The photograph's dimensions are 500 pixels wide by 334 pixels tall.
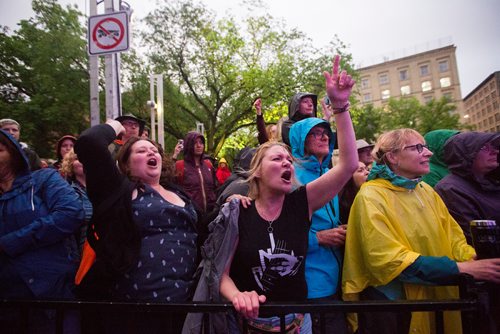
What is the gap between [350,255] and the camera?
206 centimetres

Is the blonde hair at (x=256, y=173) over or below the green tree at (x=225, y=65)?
below

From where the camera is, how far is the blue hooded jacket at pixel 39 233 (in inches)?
75.6

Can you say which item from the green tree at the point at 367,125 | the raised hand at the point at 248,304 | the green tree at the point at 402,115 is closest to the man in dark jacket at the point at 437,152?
the raised hand at the point at 248,304

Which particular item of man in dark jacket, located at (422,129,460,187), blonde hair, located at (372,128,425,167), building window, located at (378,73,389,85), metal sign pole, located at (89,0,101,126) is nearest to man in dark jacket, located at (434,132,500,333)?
man in dark jacket, located at (422,129,460,187)

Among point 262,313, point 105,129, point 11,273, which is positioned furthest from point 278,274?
point 11,273

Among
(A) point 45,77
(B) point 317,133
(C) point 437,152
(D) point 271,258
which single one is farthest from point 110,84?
(A) point 45,77

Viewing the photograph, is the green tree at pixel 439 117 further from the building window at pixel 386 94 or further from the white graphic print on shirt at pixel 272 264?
the building window at pixel 386 94

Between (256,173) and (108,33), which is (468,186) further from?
(108,33)

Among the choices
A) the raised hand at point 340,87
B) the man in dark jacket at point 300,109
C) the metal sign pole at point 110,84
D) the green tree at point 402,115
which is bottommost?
the raised hand at point 340,87

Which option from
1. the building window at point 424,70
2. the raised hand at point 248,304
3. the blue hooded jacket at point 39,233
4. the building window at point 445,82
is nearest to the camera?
the raised hand at point 248,304

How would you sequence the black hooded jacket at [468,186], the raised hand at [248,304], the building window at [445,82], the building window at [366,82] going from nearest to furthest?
the raised hand at [248,304] → the black hooded jacket at [468,186] → the building window at [445,82] → the building window at [366,82]

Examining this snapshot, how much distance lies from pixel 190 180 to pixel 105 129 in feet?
8.80

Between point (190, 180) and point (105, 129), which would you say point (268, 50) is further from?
point (105, 129)

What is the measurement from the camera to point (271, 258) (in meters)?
1.68
